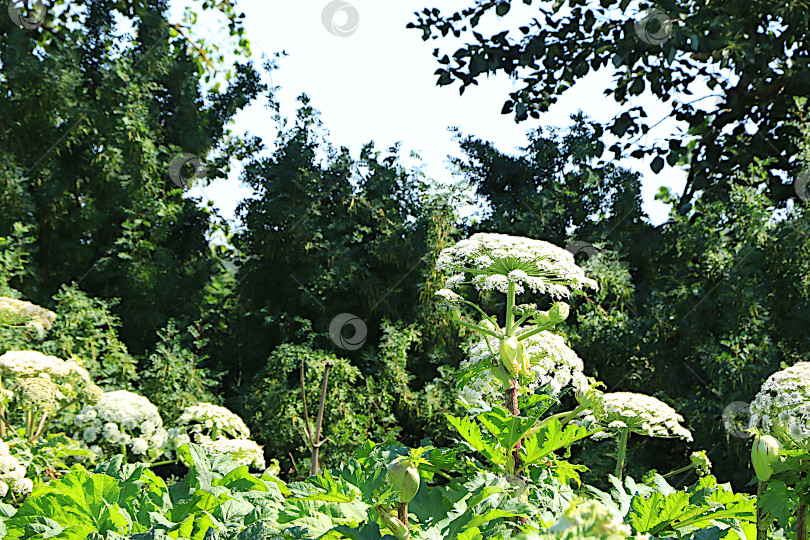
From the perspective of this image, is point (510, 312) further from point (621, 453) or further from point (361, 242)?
point (361, 242)

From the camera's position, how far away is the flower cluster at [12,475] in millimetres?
2230

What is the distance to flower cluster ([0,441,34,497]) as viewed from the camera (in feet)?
7.32

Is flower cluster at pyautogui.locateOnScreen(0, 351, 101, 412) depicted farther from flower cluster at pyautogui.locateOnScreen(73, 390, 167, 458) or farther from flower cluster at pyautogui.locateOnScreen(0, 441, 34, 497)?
flower cluster at pyautogui.locateOnScreen(0, 441, 34, 497)

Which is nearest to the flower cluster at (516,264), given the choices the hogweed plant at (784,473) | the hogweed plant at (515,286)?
the hogweed plant at (515,286)

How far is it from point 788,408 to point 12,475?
2.28 metres

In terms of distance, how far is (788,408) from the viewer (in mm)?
1508

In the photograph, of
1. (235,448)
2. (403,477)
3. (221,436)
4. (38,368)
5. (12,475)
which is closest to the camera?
(403,477)

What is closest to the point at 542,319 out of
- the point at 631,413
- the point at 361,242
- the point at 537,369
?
the point at 537,369

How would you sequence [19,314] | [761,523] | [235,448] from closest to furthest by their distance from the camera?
[761,523], [235,448], [19,314]

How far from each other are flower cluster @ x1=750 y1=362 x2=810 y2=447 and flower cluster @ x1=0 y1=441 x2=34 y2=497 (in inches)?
86.4

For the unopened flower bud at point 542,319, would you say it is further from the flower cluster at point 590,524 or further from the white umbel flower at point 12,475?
the white umbel flower at point 12,475

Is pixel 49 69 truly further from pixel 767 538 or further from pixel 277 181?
pixel 767 538

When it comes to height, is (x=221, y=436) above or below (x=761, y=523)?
below

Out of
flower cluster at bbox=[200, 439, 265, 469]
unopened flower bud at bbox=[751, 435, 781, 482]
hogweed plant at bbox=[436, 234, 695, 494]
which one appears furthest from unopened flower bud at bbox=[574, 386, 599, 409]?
flower cluster at bbox=[200, 439, 265, 469]
